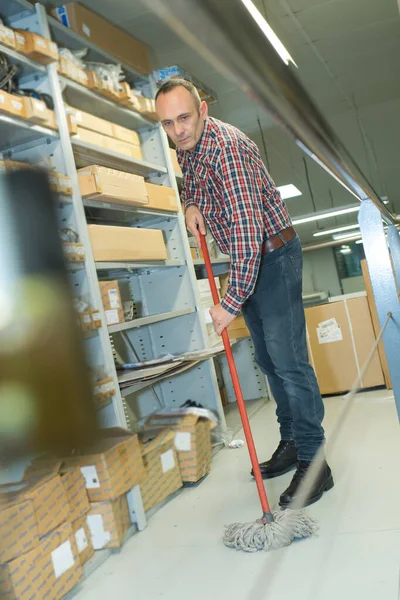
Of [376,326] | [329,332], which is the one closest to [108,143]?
[329,332]

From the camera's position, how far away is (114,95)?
7.49 feet

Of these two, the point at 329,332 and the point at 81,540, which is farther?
the point at 329,332

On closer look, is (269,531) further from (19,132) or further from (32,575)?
(19,132)

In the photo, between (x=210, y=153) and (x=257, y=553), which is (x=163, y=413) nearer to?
(x=257, y=553)

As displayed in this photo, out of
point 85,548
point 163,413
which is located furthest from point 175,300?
point 85,548

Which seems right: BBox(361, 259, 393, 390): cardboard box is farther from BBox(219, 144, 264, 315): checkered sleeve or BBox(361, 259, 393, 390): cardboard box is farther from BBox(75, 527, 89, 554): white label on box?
BBox(75, 527, 89, 554): white label on box

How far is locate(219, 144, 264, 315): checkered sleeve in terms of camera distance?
60.1 inches

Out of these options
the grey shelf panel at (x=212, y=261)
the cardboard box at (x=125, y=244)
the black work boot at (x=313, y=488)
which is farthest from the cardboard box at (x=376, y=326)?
the black work boot at (x=313, y=488)

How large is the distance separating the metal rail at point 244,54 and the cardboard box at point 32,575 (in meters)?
1.08

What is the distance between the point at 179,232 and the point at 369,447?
4.41 feet

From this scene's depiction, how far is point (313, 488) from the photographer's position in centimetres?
170

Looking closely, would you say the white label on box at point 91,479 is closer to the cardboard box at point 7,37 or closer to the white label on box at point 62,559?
the white label on box at point 62,559

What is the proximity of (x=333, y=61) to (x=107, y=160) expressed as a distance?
3072 millimetres

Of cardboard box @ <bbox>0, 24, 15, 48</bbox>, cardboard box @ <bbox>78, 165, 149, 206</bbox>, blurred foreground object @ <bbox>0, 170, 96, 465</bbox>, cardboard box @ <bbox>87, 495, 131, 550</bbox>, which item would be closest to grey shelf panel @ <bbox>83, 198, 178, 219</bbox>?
cardboard box @ <bbox>78, 165, 149, 206</bbox>
